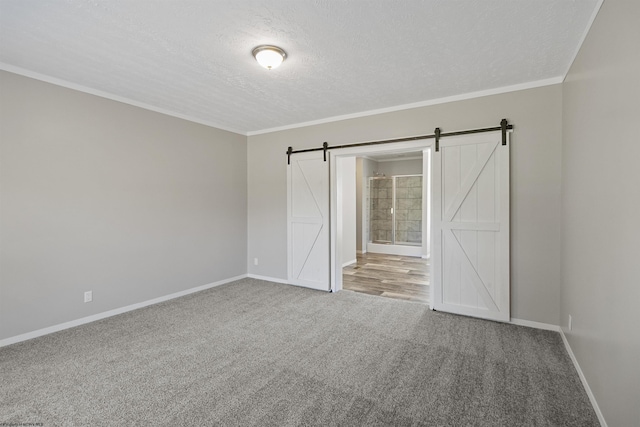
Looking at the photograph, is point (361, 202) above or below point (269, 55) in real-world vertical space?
below

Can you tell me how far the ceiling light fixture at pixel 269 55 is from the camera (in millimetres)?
2553

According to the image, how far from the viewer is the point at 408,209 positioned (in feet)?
28.5

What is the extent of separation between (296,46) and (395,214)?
6.86 m

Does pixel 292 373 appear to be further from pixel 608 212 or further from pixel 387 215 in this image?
pixel 387 215

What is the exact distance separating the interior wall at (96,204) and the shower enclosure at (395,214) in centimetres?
499

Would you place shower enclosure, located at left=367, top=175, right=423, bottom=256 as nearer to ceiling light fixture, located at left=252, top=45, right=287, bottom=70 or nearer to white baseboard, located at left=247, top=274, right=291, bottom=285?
white baseboard, located at left=247, top=274, right=291, bottom=285

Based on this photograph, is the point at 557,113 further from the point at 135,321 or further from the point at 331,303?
the point at 135,321

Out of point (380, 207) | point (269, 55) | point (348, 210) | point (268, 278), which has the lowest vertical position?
point (268, 278)

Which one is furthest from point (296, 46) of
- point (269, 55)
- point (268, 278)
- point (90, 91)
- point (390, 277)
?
point (390, 277)

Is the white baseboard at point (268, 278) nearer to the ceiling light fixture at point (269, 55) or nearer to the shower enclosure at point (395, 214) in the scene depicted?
the ceiling light fixture at point (269, 55)

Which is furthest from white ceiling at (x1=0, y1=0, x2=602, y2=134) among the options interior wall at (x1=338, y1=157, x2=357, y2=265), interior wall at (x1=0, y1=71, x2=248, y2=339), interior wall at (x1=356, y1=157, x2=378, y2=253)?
interior wall at (x1=356, y1=157, x2=378, y2=253)

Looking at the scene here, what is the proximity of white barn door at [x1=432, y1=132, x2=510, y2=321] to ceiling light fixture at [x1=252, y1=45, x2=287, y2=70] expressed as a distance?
231cm

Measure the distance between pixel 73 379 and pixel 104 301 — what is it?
1.50 m

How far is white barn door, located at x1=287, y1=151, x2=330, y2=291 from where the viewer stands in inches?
191
